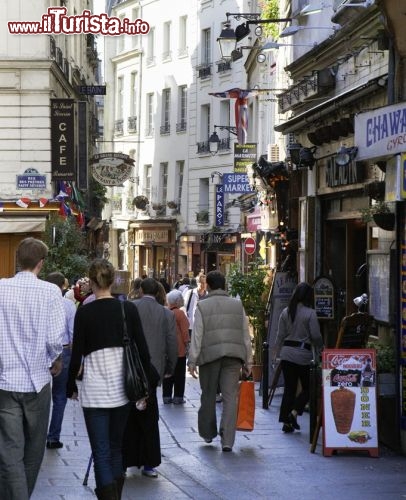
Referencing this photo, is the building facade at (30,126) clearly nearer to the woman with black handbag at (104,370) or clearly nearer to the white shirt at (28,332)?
the woman with black handbag at (104,370)

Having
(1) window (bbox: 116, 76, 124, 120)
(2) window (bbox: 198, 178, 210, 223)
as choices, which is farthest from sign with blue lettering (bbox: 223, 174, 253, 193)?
(1) window (bbox: 116, 76, 124, 120)

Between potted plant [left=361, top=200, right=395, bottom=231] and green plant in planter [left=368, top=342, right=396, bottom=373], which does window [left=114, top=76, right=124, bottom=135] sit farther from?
green plant in planter [left=368, top=342, right=396, bottom=373]

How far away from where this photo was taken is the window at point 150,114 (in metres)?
57.9

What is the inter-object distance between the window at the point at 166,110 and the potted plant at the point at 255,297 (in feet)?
119

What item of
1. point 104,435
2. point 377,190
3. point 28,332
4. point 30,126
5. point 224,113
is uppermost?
point 224,113

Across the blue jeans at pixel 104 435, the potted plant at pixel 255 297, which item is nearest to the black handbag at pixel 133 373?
the blue jeans at pixel 104 435

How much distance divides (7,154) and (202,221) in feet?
57.1

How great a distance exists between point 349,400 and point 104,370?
422cm

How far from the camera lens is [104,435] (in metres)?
9.02

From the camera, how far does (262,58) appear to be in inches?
1021

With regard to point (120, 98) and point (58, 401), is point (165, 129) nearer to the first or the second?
point (120, 98)

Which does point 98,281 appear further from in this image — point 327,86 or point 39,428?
point 327,86

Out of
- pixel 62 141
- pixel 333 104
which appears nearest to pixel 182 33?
pixel 62 141

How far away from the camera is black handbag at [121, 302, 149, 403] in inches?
352
